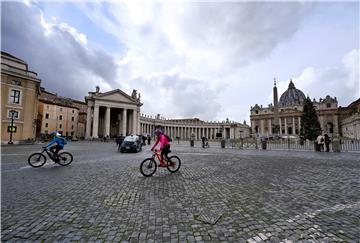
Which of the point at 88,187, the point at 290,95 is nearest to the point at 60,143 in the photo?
the point at 88,187

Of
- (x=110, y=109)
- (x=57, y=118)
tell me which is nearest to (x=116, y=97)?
(x=110, y=109)

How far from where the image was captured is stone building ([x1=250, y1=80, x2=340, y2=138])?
9031 cm

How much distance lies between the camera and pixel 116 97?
2410 inches

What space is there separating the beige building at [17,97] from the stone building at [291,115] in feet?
264

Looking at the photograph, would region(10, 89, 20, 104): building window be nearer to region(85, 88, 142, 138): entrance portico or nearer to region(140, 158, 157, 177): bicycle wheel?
region(85, 88, 142, 138): entrance portico

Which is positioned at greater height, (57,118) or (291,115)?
(291,115)

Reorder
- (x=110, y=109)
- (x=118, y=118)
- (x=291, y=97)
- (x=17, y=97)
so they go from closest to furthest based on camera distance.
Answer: (x=17, y=97)
(x=110, y=109)
(x=118, y=118)
(x=291, y=97)

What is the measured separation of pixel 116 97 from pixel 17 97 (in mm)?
31935

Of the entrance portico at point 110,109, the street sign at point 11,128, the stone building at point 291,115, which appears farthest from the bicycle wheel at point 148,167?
the stone building at point 291,115

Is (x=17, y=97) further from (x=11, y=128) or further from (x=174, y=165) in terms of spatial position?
(x=174, y=165)

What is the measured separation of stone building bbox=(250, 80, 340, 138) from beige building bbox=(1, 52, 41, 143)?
3166 inches

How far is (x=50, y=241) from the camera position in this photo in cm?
276

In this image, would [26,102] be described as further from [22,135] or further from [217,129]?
[217,129]

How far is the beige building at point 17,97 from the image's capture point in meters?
28.2
